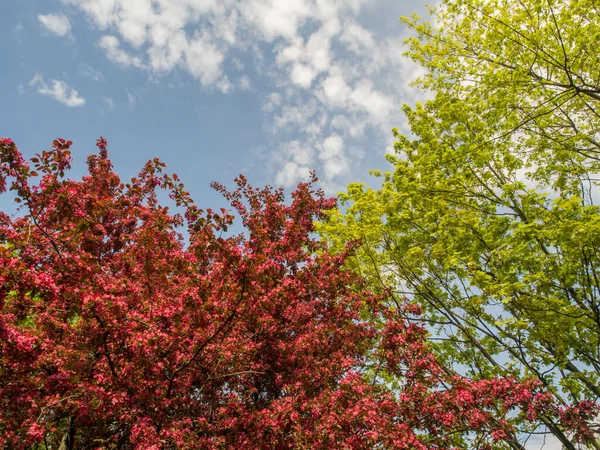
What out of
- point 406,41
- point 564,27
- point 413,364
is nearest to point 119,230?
point 413,364

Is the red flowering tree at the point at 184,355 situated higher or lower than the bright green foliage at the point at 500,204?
lower

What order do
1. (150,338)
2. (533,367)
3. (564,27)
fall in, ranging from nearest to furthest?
(150,338), (564,27), (533,367)

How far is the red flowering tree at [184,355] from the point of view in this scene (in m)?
5.67

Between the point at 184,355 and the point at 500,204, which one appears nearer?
the point at 184,355

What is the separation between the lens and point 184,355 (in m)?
6.98

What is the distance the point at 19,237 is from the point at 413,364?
24.8 feet

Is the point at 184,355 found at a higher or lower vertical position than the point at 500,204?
lower

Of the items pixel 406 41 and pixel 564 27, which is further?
pixel 406 41

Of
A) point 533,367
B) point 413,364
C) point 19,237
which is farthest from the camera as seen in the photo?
point 533,367

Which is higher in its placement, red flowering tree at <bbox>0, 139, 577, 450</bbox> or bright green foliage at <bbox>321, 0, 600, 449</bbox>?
bright green foliage at <bbox>321, 0, 600, 449</bbox>

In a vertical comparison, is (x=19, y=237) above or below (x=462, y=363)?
below

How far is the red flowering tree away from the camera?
567 cm

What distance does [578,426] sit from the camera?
679cm

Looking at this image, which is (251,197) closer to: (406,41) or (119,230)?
(119,230)
